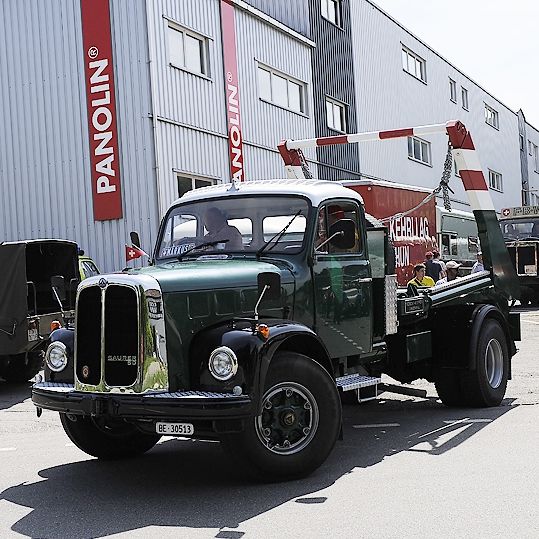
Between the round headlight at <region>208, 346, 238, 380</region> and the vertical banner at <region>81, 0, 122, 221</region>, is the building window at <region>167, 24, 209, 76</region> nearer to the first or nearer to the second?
the vertical banner at <region>81, 0, 122, 221</region>

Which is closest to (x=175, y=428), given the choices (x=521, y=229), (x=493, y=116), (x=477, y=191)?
(x=477, y=191)

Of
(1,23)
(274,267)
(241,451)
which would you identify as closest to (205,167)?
(1,23)

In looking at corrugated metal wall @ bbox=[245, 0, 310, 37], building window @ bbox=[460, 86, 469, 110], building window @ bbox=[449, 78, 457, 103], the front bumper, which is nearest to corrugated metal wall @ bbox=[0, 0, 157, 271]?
corrugated metal wall @ bbox=[245, 0, 310, 37]

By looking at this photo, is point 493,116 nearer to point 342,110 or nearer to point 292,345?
point 342,110

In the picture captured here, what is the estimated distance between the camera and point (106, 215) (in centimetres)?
1769

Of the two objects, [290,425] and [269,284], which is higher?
[269,284]

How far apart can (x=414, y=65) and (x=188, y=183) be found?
18.2m

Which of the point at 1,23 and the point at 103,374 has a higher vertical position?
the point at 1,23

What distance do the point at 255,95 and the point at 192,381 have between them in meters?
15.6

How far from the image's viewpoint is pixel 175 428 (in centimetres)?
589

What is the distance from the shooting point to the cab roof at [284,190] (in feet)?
24.9

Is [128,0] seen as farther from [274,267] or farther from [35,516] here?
[35,516]

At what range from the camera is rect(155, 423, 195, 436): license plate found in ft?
19.1

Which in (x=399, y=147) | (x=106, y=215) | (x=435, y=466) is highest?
(x=399, y=147)
